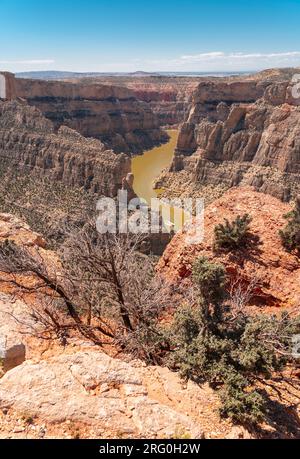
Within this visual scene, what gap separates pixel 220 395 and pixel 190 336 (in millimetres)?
1324

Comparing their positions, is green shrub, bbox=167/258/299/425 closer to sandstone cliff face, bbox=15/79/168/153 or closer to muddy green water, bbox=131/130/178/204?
muddy green water, bbox=131/130/178/204

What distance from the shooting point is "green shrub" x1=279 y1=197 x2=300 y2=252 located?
10594mm

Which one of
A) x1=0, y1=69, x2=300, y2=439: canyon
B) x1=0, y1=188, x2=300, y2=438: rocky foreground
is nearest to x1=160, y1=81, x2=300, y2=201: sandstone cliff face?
x1=0, y1=69, x2=300, y2=439: canyon

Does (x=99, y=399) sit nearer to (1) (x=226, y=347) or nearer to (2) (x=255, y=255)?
(1) (x=226, y=347)

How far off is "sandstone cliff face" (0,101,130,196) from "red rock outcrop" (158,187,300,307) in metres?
28.7

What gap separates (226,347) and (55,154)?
4360 centimetres

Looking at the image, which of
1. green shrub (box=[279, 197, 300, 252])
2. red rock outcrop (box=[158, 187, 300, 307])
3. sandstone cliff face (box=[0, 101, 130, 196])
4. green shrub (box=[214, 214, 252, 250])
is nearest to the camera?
red rock outcrop (box=[158, 187, 300, 307])

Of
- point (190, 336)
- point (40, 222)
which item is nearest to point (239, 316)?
point (190, 336)

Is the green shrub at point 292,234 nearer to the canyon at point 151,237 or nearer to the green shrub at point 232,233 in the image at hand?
the canyon at point 151,237

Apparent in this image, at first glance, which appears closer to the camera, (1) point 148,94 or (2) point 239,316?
(2) point 239,316

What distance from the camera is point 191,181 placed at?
5778cm

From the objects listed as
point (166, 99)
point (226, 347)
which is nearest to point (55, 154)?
point (226, 347)

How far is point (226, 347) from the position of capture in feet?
21.4
